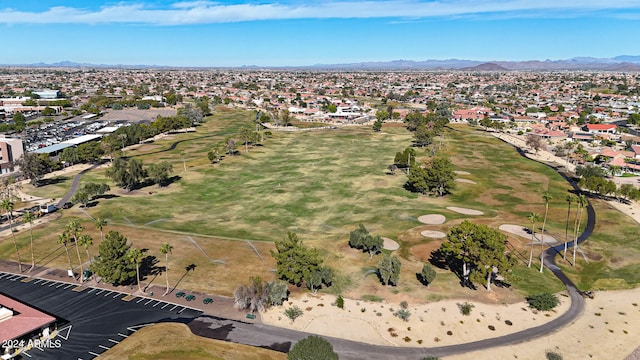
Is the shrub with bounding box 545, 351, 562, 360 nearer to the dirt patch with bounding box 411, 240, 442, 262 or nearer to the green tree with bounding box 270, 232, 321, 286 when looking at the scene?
the dirt patch with bounding box 411, 240, 442, 262

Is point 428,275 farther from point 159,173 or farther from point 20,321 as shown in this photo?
point 159,173

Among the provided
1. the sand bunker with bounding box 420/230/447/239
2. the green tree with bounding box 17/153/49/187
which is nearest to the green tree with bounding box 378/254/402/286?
the sand bunker with bounding box 420/230/447/239

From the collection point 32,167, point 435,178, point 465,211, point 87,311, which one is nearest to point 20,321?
point 87,311

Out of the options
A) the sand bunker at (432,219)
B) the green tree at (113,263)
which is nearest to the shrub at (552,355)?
the sand bunker at (432,219)

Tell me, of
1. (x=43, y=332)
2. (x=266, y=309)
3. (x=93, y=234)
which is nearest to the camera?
(x=43, y=332)

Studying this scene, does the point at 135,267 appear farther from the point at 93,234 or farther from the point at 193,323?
the point at 93,234

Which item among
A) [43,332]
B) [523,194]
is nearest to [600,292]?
[523,194]

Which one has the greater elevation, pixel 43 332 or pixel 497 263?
pixel 497 263
